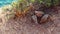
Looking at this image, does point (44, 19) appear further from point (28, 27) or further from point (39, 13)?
point (28, 27)

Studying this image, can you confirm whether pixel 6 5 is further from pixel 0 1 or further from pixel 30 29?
pixel 30 29

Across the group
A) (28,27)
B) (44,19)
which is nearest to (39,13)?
(44,19)

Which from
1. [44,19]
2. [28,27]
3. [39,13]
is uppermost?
[39,13]

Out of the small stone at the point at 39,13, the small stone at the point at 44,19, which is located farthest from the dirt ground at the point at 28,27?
the small stone at the point at 39,13

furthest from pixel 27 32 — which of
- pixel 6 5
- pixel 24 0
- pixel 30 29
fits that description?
pixel 6 5

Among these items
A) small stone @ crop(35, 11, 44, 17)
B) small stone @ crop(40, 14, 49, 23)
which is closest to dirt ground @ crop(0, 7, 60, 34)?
small stone @ crop(40, 14, 49, 23)

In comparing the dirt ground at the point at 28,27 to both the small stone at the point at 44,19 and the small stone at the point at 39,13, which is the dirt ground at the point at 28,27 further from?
the small stone at the point at 39,13

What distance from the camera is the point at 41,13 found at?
15.4ft

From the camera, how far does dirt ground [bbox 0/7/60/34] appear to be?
4.39 metres

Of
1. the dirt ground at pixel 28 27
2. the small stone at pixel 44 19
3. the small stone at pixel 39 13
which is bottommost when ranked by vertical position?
the dirt ground at pixel 28 27

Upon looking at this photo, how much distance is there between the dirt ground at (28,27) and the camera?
14.4 ft

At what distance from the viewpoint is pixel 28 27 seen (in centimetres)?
458

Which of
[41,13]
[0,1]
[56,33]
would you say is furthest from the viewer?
[0,1]

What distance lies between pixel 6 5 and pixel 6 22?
2.43ft
